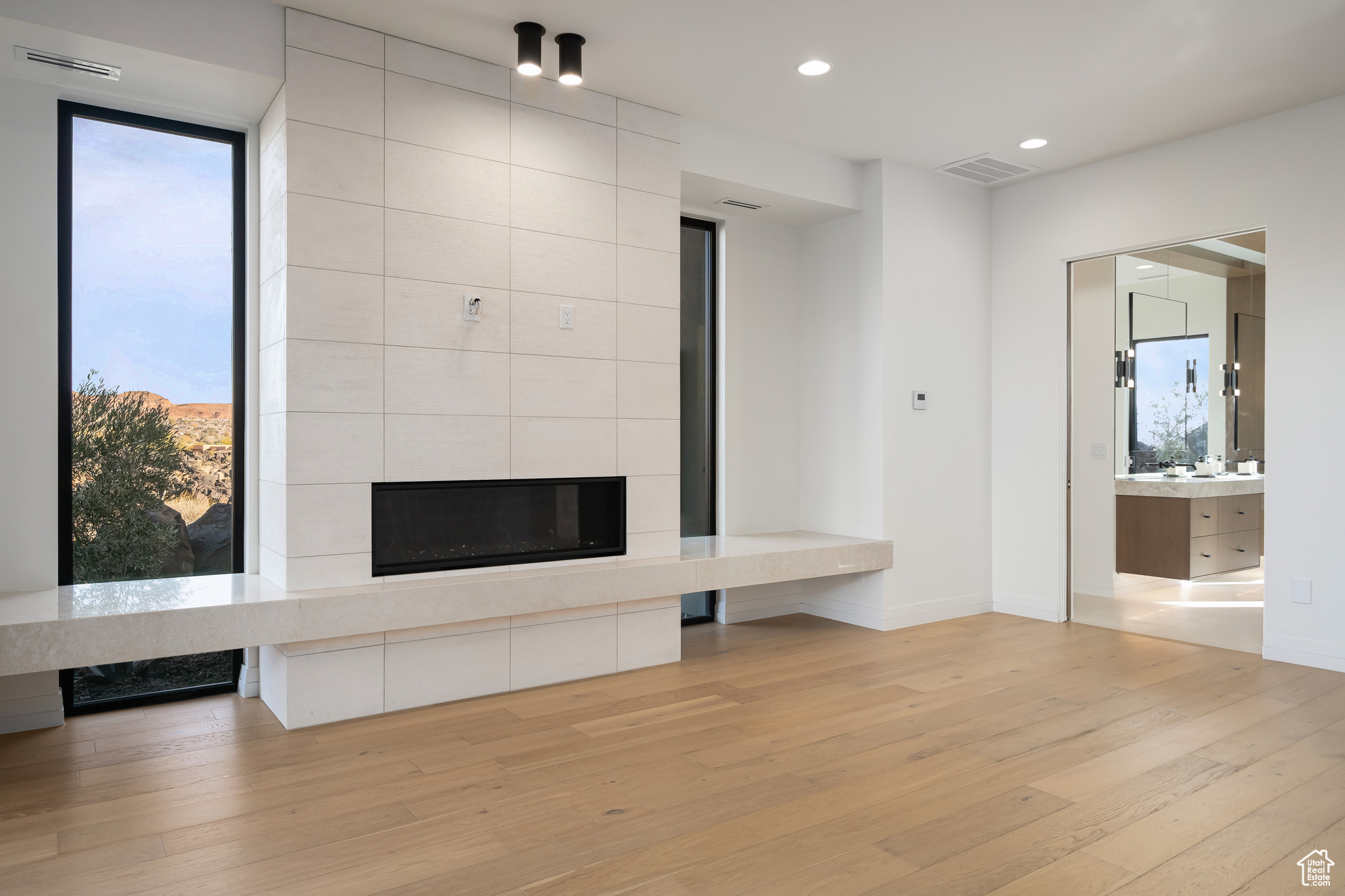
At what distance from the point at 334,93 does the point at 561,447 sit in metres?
1.74

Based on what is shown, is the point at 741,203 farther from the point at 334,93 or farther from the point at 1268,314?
the point at 1268,314

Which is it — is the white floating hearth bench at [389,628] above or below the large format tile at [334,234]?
below

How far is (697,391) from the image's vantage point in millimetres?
5168

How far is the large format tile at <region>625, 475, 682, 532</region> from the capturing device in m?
4.07

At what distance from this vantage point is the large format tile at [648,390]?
4.06m

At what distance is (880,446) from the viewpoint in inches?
195

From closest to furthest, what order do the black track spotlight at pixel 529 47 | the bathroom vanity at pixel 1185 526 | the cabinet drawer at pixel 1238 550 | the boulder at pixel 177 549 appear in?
the black track spotlight at pixel 529 47, the boulder at pixel 177 549, the bathroom vanity at pixel 1185 526, the cabinet drawer at pixel 1238 550

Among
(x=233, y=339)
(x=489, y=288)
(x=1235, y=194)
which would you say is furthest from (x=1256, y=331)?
(x=233, y=339)

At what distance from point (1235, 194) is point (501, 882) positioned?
479cm

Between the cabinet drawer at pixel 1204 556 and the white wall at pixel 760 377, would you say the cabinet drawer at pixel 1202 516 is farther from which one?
the white wall at pixel 760 377

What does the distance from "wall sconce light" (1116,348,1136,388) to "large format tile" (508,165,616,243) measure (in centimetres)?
368

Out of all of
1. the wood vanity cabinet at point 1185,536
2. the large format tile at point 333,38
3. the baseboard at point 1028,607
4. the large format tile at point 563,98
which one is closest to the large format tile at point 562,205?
the large format tile at point 563,98

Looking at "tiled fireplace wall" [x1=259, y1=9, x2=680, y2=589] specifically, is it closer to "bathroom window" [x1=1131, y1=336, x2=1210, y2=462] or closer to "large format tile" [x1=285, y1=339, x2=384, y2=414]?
"large format tile" [x1=285, y1=339, x2=384, y2=414]

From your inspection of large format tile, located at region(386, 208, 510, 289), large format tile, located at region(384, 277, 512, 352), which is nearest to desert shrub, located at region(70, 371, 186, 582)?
large format tile, located at region(384, 277, 512, 352)
